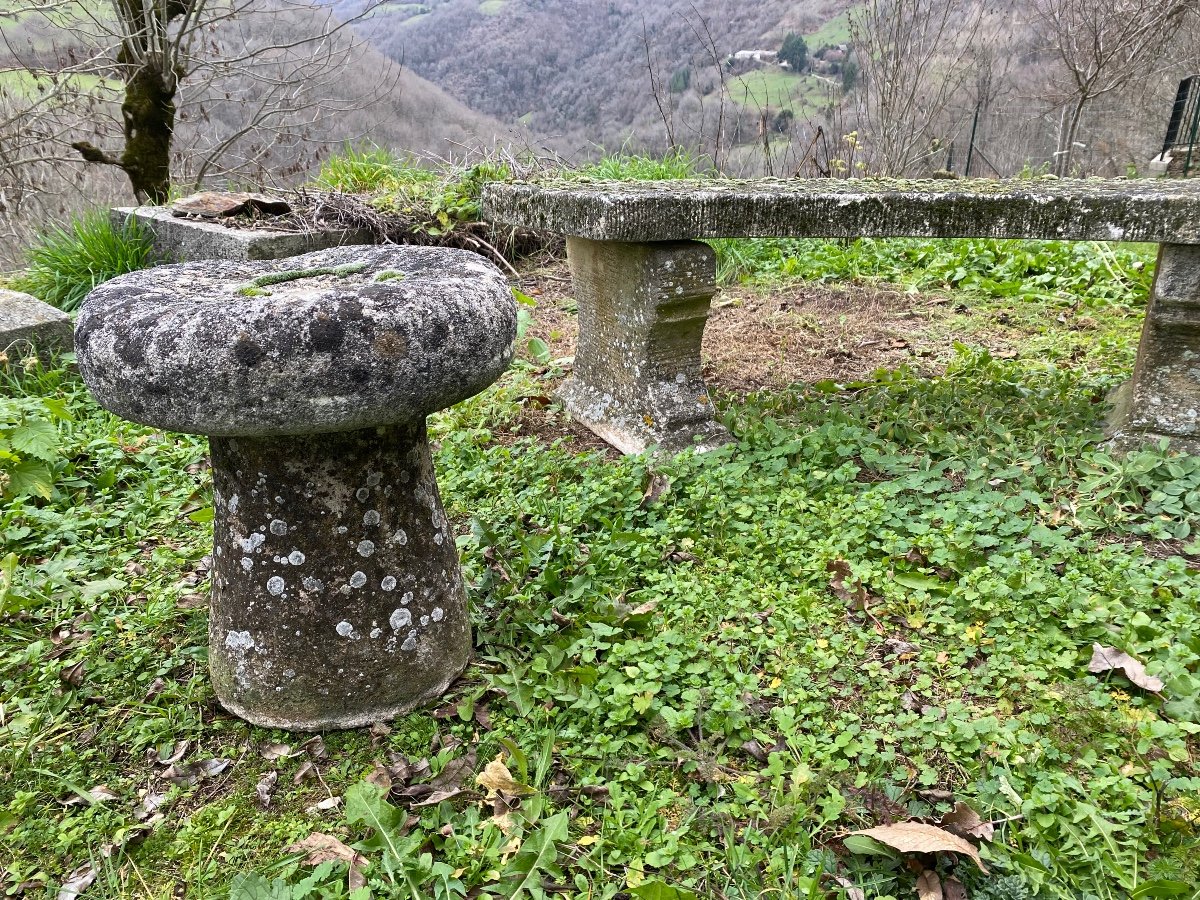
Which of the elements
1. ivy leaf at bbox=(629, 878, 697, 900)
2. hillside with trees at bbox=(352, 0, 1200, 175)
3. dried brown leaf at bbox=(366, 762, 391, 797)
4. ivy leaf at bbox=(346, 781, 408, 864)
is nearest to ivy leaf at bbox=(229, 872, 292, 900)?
ivy leaf at bbox=(346, 781, 408, 864)

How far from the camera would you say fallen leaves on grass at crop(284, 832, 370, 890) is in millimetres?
1769

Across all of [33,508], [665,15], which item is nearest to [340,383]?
[33,508]

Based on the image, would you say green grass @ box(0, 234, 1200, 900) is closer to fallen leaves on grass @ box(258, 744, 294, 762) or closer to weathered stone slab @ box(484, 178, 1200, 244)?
fallen leaves on grass @ box(258, 744, 294, 762)

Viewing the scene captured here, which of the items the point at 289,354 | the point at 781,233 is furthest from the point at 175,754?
the point at 781,233

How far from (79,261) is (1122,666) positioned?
6.04 meters

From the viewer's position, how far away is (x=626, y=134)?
791 cm

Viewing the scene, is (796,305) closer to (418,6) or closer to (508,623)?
(508,623)

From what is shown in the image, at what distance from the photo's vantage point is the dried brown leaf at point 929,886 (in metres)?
1.63

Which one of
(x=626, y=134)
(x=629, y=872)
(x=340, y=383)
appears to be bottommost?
(x=629, y=872)

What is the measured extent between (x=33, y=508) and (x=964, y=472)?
12.0ft

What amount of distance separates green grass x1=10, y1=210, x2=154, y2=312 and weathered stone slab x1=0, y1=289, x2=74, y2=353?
24.4 inches

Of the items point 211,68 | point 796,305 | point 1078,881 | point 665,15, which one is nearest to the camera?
point 1078,881

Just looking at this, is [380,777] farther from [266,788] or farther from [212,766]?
[212,766]

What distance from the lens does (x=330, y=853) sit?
6.00 ft
